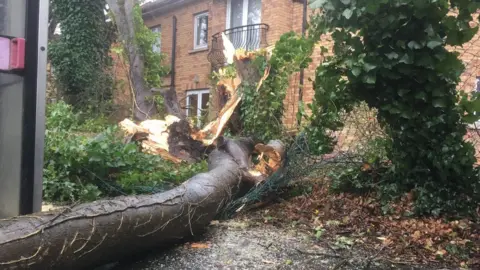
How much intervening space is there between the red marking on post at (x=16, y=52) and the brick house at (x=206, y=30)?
25.9ft

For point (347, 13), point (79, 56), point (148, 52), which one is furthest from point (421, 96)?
point (79, 56)

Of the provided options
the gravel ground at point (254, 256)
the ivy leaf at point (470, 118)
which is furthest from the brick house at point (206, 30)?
the gravel ground at point (254, 256)

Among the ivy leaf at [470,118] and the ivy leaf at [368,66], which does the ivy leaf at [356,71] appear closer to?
the ivy leaf at [368,66]

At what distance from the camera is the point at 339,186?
16.3 feet

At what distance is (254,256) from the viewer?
3328 mm

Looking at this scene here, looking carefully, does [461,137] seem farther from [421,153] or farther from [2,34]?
[2,34]

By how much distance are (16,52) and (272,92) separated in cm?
605

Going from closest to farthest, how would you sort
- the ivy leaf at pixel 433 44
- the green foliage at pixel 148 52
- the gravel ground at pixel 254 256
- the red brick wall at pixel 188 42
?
the gravel ground at pixel 254 256, the ivy leaf at pixel 433 44, the green foliage at pixel 148 52, the red brick wall at pixel 188 42

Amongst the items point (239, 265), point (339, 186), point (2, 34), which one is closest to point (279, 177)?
point (339, 186)

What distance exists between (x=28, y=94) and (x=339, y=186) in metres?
3.44

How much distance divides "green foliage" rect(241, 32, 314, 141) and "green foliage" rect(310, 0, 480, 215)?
346cm

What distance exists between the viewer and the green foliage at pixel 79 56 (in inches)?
563

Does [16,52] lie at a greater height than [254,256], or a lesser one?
greater

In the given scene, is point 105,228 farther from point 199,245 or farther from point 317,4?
point 317,4
